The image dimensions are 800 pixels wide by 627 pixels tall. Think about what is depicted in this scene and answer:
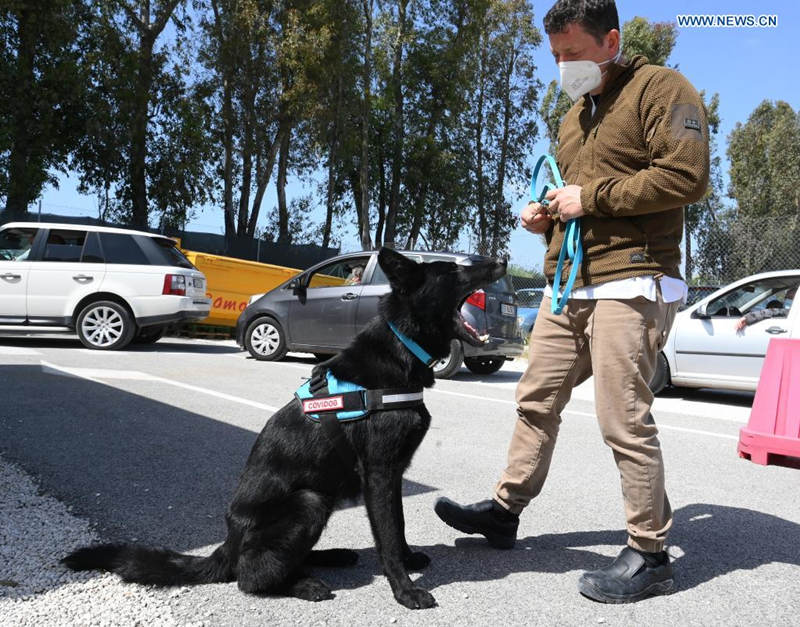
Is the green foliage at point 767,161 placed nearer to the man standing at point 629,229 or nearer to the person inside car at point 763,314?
the person inside car at point 763,314

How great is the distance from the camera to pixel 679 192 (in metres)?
2.50

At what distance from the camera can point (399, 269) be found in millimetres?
2869

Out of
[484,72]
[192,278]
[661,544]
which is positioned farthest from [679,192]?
[484,72]

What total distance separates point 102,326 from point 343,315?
3.93 m

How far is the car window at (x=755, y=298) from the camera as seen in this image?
839cm

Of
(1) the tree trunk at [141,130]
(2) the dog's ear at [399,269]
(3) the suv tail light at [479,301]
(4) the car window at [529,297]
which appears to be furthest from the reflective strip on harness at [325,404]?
(1) the tree trunk at [141,130]

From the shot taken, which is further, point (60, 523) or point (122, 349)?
point (122, 349)

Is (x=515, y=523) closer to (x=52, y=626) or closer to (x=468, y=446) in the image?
(x=52, y=626)

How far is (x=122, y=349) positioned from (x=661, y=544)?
1002cm

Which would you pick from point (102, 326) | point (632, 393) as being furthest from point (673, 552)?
point (102, 326)

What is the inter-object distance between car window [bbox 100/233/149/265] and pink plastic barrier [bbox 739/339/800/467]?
370 inches

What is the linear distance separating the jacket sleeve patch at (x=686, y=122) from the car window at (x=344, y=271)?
7880 mm

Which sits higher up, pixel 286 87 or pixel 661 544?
pixel 286 87

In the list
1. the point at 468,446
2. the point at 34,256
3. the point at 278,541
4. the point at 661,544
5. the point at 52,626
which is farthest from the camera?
the point at 34,256
